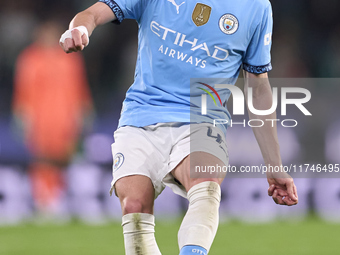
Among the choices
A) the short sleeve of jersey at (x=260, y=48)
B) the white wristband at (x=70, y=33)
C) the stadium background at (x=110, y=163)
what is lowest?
the white wristband at (x=70, y=33)

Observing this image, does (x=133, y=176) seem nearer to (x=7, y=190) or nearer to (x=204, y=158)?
(x=204, y=158)

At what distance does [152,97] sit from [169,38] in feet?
0.99

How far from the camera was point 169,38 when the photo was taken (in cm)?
294

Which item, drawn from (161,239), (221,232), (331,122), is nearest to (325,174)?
(331,122)

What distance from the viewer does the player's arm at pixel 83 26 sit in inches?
95.3

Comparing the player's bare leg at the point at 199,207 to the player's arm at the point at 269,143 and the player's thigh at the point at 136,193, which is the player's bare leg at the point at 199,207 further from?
the player's arm at the point at 269,143

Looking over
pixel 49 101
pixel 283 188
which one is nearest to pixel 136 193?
pixel 283 188

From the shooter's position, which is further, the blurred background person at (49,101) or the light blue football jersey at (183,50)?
the blurred background person at (49,101)

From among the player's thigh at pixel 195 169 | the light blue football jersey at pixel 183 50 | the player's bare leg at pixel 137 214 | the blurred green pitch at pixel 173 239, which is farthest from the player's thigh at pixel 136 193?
the blurred green pitch at pixel 173 239

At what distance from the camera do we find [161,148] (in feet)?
9.29

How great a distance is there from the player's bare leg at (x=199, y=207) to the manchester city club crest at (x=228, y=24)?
2.15 feet

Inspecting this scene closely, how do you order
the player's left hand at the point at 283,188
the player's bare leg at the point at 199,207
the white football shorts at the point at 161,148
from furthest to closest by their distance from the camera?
the player's left hand at the point at 283,188 < the white football shorts at the point at 161,148 < the player's bare leg at the point at 199,207

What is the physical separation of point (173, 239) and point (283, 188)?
2375mm

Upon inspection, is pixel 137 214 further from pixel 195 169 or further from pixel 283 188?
pixel 283 188
